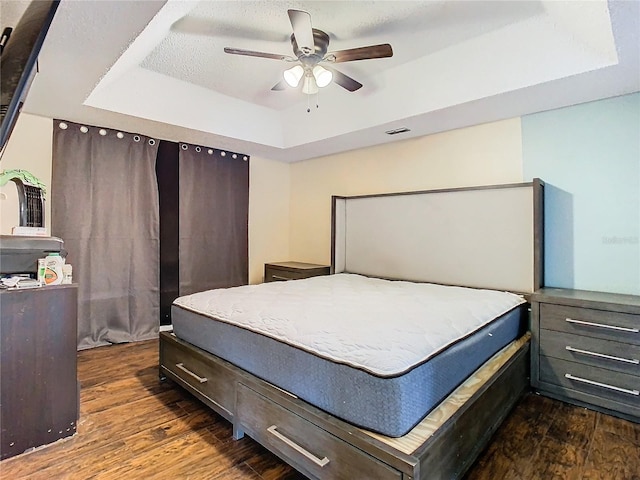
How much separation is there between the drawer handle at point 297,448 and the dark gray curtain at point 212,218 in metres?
2.72

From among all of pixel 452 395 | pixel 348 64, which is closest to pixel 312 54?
pixel 348 64

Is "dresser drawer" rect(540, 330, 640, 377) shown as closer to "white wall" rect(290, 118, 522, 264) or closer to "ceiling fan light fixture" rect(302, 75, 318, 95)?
"white wall" rect(290, 118, 522, 264)

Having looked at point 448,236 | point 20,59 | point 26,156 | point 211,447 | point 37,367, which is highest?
point 26,156

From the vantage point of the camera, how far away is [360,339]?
1525 mm

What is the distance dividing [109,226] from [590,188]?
Result: 4228 mm

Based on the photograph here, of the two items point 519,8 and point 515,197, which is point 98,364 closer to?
point 515,197

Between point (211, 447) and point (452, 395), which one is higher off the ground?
point (452, 395)

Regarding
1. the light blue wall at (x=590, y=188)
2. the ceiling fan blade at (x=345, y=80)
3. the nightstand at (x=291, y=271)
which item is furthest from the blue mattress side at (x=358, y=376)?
the nightstand at (x=291, y=271)

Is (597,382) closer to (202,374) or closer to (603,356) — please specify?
(603,356)

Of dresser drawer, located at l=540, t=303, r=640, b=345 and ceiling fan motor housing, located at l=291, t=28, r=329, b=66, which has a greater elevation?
ceiling fan motor housing, located at l=291, t=28, r=329, b=66

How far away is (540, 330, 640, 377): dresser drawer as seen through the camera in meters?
2.08

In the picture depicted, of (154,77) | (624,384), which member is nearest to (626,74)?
(624,384)

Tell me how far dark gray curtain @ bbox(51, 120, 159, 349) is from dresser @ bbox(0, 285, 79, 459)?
168cm

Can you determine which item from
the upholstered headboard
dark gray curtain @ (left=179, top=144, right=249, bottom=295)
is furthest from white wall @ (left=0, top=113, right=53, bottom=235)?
the upholstered headboard
